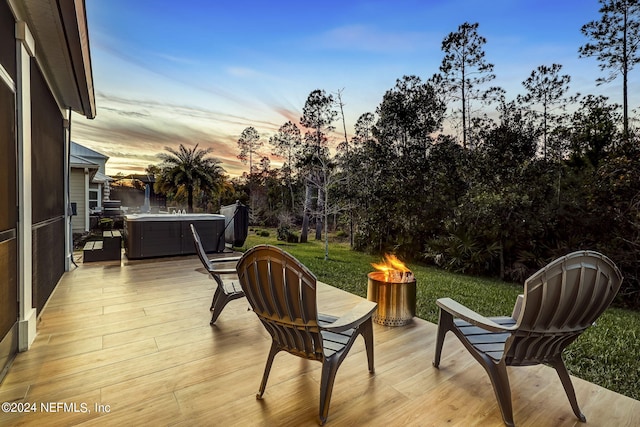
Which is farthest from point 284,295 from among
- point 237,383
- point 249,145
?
point 249,145

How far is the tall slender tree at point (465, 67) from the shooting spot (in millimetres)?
8438

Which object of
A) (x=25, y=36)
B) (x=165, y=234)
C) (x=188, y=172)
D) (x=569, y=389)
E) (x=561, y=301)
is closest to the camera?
(x=561, y=301)

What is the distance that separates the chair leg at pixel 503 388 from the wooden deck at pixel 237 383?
3.4 inches

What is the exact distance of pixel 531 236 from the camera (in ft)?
22.4

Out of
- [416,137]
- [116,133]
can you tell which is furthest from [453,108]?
[116,133]

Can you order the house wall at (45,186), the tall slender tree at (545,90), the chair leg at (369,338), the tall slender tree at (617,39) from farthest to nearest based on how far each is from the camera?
the tall slender tree at (545,90), the tall slender tree at (617,39), the house wall at (45,186), the chair leg at (369,338)

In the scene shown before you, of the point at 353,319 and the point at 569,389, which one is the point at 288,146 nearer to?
the point at 353,319

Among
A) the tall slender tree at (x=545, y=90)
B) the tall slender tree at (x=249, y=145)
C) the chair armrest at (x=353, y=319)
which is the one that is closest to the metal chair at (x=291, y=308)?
the chair armrest at (x=353, y=319)

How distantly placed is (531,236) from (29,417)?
26.5ft

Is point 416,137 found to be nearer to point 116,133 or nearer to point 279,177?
point 279,177

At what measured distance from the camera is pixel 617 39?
20.6 feet

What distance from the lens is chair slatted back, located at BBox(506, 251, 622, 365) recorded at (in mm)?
1683

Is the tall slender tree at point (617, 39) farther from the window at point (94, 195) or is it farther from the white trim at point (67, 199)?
the window at point (94, 195)

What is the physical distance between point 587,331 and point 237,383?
3.80 metres
